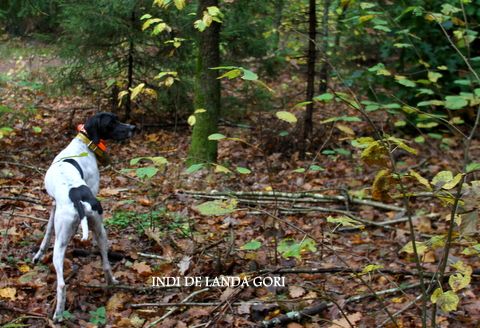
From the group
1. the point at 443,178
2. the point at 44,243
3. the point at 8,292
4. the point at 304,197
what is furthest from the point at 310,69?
the point at 443,178

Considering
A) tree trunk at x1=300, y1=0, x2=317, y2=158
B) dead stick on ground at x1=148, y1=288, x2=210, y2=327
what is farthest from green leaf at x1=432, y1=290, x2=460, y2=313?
tree trunk at x1=300, y1=0, x2=317, y2=158

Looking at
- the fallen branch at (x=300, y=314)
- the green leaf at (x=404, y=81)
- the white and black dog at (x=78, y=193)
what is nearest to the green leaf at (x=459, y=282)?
the fallen branch at (x=300, y=314)

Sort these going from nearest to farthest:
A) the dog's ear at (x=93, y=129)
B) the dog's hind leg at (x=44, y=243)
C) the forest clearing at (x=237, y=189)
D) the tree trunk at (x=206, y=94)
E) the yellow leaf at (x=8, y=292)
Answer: the forest clearing at (x=237, y=189) → the yellow leaf at (x=8, y=292) → the dog's hind leg at (x=44, y=243) → the dog's ear at (x=93, y=129) → the tree trunk at (x=206, y=94)

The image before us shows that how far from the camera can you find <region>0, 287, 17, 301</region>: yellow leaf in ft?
14.3

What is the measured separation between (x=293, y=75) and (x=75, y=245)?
39.9 ft

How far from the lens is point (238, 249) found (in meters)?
5.16

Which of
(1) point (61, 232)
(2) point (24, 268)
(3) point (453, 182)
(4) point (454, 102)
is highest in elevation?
(3) point (453, 182)

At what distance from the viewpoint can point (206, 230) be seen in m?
5.92

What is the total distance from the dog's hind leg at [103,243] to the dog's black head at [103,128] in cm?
105

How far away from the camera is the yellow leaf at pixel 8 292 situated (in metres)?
4.35

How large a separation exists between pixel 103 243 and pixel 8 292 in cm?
88

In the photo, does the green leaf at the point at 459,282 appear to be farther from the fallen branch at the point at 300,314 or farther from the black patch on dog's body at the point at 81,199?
the black patch on dog's body at the point at 81,199

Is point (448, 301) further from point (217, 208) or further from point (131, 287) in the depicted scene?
point (131, 287)

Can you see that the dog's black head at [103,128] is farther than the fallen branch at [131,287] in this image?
Yes
